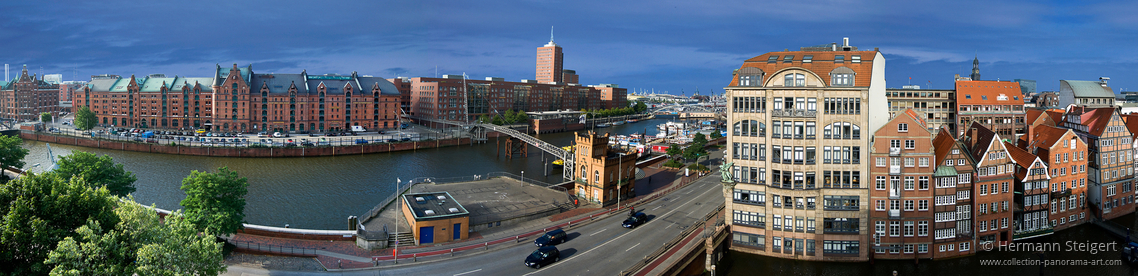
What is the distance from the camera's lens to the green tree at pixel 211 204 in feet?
129

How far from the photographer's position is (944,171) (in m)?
45.0

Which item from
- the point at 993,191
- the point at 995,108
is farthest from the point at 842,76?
the point at 995,108

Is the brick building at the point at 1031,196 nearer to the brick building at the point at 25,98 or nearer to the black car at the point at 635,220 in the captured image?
the black car at the point at 635,220

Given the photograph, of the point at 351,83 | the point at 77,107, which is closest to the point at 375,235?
the point at 351,83

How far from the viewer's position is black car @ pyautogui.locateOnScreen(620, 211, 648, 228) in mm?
50250

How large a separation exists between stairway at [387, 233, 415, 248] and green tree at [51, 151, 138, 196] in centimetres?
2660

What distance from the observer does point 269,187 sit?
76.4 meters

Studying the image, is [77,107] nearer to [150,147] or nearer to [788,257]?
[150,147]

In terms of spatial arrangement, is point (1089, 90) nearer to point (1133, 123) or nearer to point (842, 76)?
point (1133, 123)

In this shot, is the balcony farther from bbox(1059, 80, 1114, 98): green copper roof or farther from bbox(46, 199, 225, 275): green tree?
bbox(1059, 80, 1114, 98): green copper roof

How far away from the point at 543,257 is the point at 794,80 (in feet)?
76.6

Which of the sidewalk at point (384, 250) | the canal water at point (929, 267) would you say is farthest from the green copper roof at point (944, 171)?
the sidewalk at point (384, 250)

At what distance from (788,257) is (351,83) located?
135184 millimetres

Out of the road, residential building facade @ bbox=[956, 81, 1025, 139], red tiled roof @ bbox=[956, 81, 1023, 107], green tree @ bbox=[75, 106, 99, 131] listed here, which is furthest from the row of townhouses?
green tree @ bbox=[75, 106, 99, 131]
